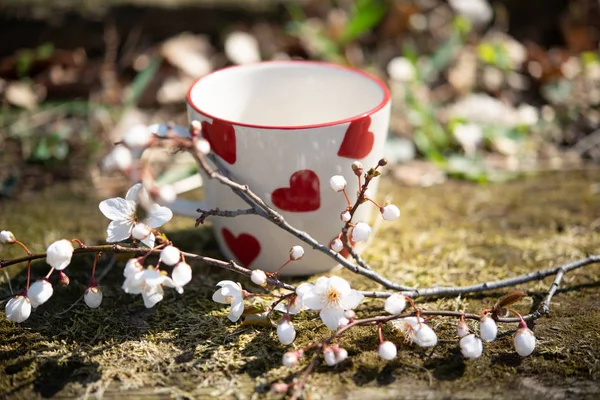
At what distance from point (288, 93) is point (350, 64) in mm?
690

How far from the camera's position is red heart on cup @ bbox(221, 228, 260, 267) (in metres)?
1.15

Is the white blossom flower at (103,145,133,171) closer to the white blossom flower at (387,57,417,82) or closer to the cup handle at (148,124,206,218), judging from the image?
the cup handle at (148,124,206,218)

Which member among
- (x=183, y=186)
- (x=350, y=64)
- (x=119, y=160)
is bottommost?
(x=183, y=186)

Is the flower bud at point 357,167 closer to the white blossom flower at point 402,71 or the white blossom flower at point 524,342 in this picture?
the white blossom flower at point 524,342

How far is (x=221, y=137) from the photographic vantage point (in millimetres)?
1066

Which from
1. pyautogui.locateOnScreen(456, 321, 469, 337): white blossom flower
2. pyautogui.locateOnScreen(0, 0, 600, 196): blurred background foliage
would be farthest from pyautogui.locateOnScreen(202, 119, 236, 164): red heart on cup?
pyautogui.locateOnScreen(0, 0, 600, 196): blurred background foliage

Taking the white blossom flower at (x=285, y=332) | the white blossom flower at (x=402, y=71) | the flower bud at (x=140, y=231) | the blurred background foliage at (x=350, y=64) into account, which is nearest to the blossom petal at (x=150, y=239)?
the flower bud at (x=140, y=231)

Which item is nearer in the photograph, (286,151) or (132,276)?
(132,276)

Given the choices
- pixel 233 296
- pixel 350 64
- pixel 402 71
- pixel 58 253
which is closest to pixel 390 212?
pixel 233 296

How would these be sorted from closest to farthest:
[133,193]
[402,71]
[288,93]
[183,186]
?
[133,193] < [288,93] < [183,186] < [402,71]

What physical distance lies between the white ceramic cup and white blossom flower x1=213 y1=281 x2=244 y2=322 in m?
0.17

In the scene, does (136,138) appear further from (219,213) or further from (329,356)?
(329,356)

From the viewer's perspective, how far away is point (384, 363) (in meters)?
Result: 0.94

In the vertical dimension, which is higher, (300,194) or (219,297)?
(300,194)
